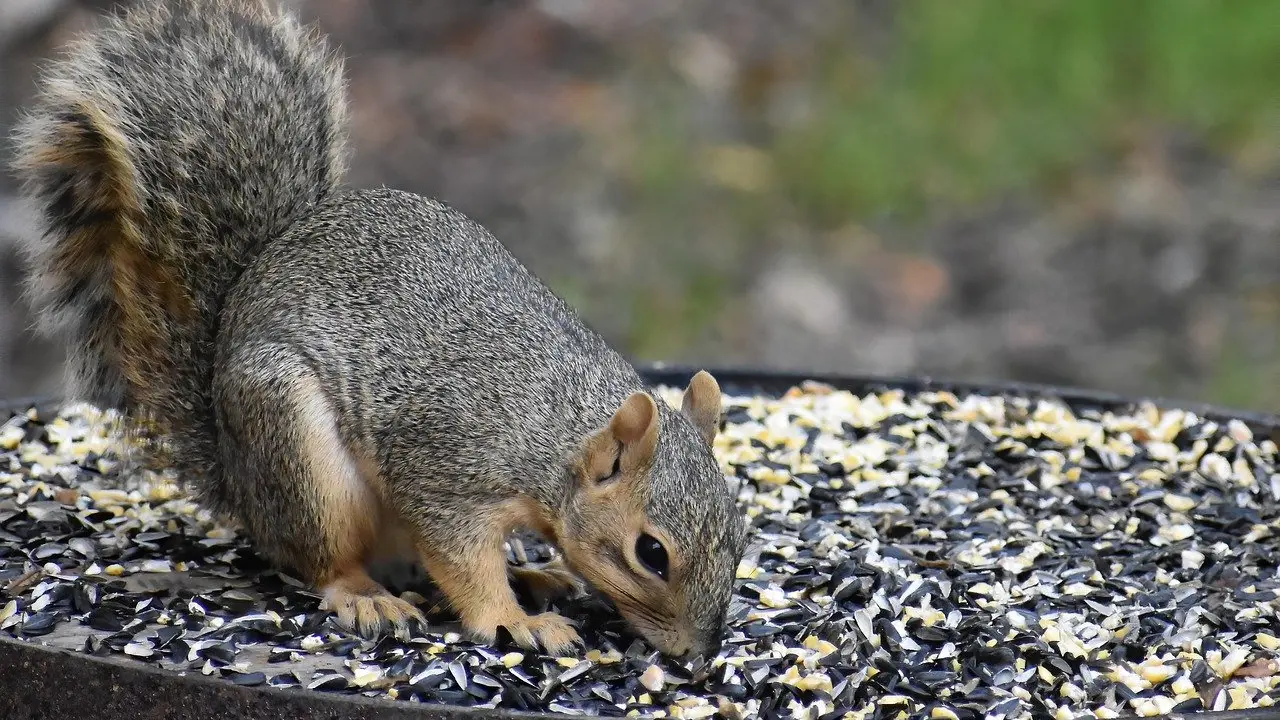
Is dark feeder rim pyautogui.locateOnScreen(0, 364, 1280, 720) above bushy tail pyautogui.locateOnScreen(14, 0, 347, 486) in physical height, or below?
below

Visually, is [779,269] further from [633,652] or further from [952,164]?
[633,652]

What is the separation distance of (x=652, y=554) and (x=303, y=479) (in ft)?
2.02

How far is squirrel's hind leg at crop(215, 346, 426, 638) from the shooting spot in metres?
2.62

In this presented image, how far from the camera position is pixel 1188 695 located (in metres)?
2.37

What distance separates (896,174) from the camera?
643cm

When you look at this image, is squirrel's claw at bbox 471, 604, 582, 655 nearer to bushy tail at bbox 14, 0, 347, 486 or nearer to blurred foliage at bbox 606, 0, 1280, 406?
bushy tail at bbox 14, 0, 347, 486

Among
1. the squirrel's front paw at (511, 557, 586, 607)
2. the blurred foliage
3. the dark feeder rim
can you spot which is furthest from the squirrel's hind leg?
the blurred foliage

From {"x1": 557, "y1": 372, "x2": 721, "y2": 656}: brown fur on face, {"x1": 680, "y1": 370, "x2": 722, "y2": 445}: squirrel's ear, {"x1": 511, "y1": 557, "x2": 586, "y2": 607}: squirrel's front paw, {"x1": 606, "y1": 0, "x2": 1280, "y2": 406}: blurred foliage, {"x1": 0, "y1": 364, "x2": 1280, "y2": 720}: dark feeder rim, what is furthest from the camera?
{"x1": 606, "y1": 0, "x2": 1280, "y2": 406}: blurred foliage

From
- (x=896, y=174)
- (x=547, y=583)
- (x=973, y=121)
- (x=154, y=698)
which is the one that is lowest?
(x=154, y=698)

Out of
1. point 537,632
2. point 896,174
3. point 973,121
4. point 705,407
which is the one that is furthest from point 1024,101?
point 537,632

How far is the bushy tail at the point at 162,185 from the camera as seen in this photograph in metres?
2.72

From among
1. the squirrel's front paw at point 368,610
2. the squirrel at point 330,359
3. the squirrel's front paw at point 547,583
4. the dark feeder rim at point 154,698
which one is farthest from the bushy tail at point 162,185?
the dark feeder rim at point 154,698

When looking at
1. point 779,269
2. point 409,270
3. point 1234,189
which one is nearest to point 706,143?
point 779,269

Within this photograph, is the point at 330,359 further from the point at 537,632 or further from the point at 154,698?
the point at 154,698
